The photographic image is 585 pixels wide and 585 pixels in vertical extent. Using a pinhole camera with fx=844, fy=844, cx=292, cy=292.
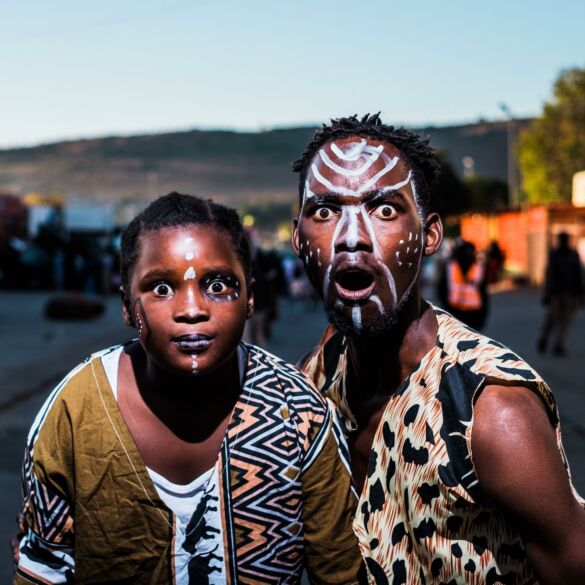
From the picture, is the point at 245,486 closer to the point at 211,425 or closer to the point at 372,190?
the point at 211,425

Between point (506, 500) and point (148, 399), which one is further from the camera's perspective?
point (148, 399)

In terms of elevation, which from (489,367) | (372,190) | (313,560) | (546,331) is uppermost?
(372,190)

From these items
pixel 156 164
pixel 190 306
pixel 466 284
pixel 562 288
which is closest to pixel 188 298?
pixel 190 306

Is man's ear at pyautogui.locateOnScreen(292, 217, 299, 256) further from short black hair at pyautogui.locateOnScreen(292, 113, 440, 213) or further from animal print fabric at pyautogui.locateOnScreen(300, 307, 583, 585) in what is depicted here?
animal print fabric at pyautogui.locateOnScreen(300, 307, 583, 585)

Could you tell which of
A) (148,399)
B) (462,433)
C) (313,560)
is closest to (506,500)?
(462,433)

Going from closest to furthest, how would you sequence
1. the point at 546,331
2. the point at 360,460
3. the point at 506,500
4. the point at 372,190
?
the point at 506,500, the point at 372,190, the point at 360,460, the point at 546,331

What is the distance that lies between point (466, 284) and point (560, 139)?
49691mm

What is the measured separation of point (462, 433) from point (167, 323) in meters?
0.70

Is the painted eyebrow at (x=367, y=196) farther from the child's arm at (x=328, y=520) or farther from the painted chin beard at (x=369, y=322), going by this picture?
the child's arm at (x=328, y=520)

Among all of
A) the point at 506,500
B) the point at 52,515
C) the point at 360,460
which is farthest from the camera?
the point at 360,460

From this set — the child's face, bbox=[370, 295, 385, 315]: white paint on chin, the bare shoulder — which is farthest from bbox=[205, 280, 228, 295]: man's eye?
the bare shoulder

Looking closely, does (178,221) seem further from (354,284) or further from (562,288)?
(562,288)

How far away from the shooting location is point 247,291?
2084 millimetres

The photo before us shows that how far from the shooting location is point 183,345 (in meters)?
1.92
